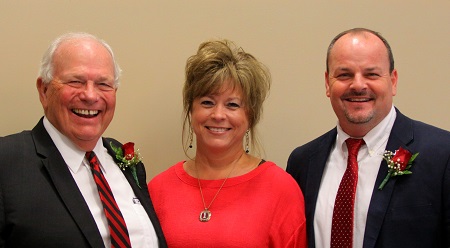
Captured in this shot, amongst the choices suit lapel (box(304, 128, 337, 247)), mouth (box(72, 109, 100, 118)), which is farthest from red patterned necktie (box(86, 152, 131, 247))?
suit lapel (box(304, 128, 337, 247))

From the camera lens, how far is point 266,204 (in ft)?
7.45

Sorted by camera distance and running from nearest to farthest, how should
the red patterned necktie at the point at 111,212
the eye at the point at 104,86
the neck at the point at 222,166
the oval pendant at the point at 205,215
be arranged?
the red patterned necktie at the point at 111,212
the eye at the point at 104,86
the oval pendant at the point at 205,215
the neck at the point at 222,166

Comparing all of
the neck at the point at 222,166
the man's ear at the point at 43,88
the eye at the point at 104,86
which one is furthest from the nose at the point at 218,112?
the man's ear at the point at 43,88

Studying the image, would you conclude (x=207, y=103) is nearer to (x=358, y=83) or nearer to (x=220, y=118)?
(x=220, y=118)

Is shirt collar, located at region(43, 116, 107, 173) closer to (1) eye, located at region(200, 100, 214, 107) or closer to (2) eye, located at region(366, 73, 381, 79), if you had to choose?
(1) eye, located at region(200, 100, 214, 107)

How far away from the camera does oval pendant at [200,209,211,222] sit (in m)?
2.26

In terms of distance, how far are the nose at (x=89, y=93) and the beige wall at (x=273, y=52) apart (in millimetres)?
855

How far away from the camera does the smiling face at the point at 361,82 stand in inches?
85.0

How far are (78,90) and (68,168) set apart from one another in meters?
0.29

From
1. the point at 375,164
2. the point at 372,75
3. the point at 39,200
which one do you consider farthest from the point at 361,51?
the point at 39,200

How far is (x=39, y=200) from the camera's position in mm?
1763

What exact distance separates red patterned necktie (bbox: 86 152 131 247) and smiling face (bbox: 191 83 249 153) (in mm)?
531

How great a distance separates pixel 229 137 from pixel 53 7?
1.17m

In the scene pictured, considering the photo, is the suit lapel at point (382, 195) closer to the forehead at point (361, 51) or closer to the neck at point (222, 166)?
the forehead at point (361, 51)
